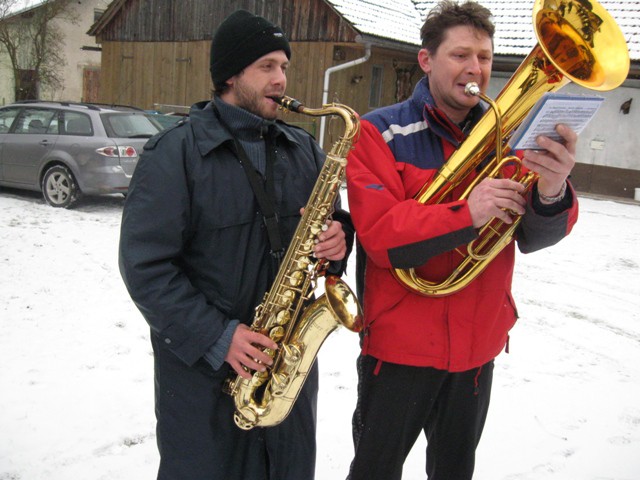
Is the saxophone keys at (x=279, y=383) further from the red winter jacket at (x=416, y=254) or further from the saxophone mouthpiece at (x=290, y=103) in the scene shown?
the saxophone mouthpiece at (x=290, y=103)

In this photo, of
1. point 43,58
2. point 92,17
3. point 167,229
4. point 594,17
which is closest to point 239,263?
point 167,229

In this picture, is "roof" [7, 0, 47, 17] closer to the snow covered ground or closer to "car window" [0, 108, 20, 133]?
"car window" [0, 108, 20, 133]

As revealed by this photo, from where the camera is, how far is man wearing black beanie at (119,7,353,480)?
1.99 m

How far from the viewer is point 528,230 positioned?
227 cm

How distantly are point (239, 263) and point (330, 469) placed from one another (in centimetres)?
157

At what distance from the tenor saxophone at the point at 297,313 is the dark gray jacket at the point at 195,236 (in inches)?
3.8

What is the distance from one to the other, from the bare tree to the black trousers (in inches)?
937

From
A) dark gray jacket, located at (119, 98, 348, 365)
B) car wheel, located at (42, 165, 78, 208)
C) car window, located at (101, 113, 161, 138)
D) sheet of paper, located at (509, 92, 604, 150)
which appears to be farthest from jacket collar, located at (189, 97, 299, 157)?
car wheel, located at (42, 165, 78, 208)

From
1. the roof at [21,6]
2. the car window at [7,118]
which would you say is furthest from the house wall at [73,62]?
the car window at [7,118]

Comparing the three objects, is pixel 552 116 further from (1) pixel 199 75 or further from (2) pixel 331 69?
(1) pixel 199 75

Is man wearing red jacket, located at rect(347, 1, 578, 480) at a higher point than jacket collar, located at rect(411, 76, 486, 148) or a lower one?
lower

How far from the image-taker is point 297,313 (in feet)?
7.43

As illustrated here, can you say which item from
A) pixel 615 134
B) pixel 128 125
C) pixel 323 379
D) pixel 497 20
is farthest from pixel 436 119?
pixel 497 20

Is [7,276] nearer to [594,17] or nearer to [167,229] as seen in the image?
[167,229]
